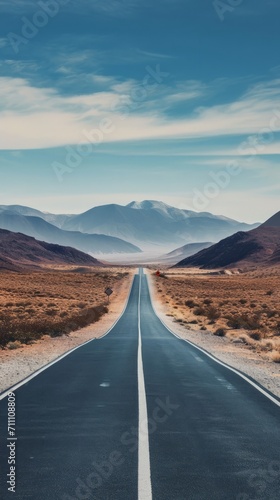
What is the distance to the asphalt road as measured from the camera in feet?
23.9

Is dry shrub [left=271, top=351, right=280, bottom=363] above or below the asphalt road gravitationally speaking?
below

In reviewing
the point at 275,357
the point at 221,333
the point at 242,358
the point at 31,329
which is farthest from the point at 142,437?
the point at 221,333

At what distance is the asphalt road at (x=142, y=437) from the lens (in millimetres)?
7277

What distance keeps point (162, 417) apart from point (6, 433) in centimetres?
310

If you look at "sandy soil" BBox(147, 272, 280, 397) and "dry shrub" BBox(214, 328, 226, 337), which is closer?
"sandy soil" BBox(147, 272, 280, 397)

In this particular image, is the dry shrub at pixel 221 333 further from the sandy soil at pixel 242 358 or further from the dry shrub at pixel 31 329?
the dry shrub at pixel 31 329

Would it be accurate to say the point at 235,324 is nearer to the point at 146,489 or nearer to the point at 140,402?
the point at 140,402

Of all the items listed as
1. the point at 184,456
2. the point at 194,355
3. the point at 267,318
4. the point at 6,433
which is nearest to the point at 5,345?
the point at 194,355

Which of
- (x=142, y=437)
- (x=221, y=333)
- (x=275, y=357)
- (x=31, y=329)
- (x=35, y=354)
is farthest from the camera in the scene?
(x=221, y=333)

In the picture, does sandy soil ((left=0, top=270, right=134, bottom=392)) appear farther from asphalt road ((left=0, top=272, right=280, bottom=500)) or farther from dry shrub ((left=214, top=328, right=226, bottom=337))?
dry shrub ((left=214, top=328, right=226, bottom=337))

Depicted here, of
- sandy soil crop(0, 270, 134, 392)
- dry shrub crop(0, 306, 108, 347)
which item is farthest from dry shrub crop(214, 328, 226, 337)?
dry shrub crop(0, 306, 108, 347)

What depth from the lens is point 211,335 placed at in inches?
1534

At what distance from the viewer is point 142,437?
9734mm

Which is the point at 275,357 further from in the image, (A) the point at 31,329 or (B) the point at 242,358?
(A) the point at 31,329
